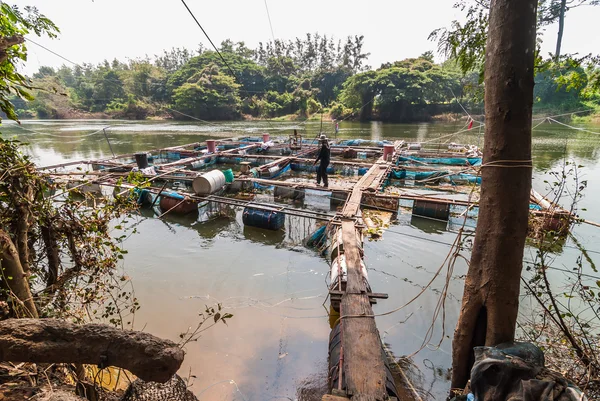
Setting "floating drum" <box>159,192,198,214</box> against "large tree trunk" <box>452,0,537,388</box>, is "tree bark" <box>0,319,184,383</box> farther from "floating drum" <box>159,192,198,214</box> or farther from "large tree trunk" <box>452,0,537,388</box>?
"floating drum" <box>159,192,198,214</box>

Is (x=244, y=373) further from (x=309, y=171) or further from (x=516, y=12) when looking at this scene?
(x=309, y=171)

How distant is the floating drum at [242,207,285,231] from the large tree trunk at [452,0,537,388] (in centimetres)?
630

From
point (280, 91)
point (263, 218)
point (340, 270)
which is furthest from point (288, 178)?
point (280, 91)

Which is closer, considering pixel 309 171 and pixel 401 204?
pixel 401 204

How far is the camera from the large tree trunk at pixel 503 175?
67.3 inches

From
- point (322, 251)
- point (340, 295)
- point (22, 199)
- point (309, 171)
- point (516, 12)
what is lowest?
point (322, 251)

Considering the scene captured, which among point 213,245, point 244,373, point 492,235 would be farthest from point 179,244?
point 492,235

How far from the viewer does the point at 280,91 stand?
57344mm

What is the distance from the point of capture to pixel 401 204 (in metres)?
10.3

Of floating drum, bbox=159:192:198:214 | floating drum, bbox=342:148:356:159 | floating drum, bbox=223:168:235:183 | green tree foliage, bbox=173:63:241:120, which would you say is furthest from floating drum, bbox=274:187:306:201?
green tree foliage, bbox=173:63:241:120

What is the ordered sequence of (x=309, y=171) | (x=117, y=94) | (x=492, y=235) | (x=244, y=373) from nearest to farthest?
(x=492, y=235), (x=244, y=373), (x=309, y=171), (x=117, y=94)

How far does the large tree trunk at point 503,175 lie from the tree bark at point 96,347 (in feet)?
7.16

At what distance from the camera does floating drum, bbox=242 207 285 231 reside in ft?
26.6

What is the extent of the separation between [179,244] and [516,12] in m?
7.90
